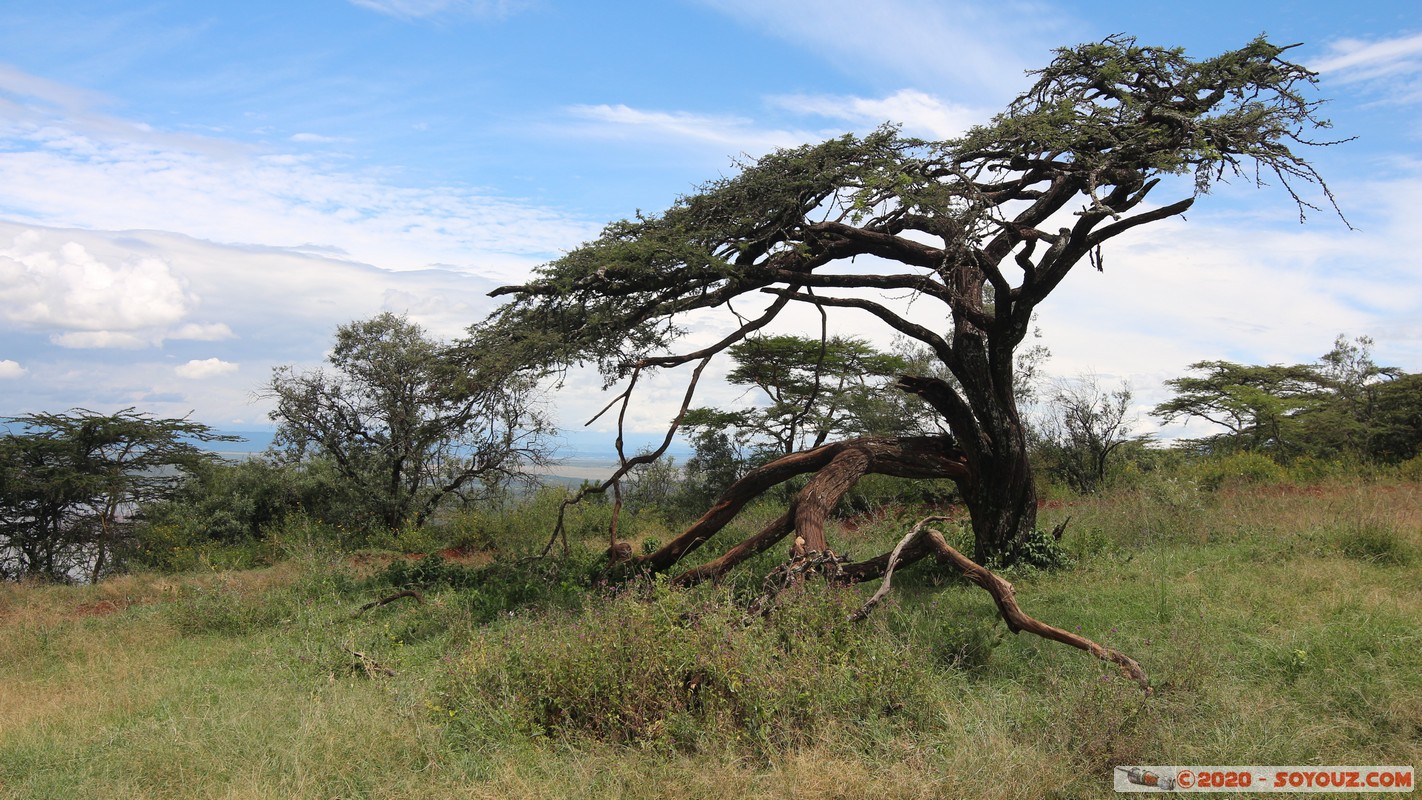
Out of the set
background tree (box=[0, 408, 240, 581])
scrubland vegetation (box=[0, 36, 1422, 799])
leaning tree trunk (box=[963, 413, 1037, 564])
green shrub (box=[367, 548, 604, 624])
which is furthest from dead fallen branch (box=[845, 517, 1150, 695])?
background tree (box=[0, 408, 240, 581])

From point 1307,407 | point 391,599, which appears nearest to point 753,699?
point 391,599

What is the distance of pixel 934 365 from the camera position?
57.5 ft

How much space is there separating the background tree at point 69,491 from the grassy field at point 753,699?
693 cm

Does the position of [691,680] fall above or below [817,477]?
below

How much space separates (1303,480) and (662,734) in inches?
525

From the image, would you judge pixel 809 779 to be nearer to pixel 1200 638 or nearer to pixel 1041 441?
pixel 1200 638

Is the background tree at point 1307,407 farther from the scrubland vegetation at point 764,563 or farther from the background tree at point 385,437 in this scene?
the background tree at point 385,437

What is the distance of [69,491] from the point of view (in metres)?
13.3

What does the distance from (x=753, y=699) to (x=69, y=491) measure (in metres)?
13.4

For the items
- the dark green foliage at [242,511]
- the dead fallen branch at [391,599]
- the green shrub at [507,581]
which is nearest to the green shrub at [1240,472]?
the green shrub at [507,581]

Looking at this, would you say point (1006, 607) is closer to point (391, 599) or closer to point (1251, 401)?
point (391, 599)

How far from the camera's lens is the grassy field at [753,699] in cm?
427

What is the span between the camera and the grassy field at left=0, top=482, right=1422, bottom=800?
427 cm

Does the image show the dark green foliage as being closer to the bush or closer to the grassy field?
the grassy field
